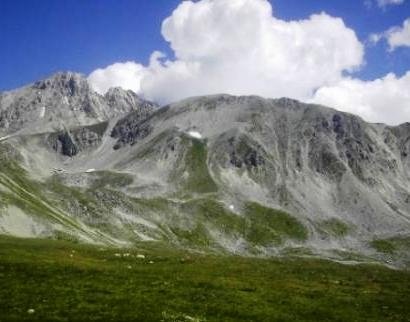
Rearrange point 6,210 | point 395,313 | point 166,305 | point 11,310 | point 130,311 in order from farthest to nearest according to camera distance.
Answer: point 6,210, point 395,313, point 166,305, point 130,311, point 11,310

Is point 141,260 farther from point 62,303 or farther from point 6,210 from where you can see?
point 6,210

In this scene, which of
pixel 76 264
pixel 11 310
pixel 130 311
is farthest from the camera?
pixel 76 264

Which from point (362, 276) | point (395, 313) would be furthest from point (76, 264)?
point (362, 276)

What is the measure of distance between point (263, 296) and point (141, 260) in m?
Answer: 23.6

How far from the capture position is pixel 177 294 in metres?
41.0

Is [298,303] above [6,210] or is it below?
below

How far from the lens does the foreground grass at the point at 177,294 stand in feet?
110

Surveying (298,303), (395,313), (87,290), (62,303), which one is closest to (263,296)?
(298,303)

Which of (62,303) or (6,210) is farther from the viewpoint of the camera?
(6,210)

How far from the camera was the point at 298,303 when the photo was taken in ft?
141

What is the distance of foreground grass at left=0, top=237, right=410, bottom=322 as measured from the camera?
110ft

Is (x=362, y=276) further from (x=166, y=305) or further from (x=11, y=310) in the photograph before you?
→ (x=11, y=310)

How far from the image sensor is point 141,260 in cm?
6481

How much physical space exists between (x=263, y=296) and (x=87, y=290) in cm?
1344
